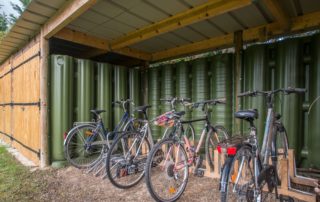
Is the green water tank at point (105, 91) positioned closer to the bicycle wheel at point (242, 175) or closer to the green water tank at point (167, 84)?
the green water tank at point (167, 84)

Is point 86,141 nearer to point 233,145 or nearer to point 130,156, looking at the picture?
point 130,156

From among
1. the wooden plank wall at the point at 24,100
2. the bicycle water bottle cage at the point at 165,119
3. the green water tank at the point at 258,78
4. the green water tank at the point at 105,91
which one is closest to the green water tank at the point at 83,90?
the green water tank at the point at 105,91

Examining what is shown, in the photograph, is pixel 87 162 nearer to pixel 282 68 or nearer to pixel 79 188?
pixel 79 188

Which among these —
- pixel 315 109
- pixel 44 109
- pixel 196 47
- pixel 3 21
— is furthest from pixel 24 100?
pixel 3 21

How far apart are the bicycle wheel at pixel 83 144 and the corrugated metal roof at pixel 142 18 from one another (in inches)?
67.4

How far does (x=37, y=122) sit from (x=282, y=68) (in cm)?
402

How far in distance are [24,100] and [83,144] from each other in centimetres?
185

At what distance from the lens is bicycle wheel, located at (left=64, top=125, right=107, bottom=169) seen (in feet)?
11.4

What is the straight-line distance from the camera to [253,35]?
358 centimetres

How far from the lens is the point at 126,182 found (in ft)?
9.02

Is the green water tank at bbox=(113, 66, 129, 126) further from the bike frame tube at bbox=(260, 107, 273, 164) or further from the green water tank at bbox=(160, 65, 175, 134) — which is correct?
the bike frame tube at bbox=(260, 107, 273, 164)

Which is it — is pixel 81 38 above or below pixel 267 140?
above

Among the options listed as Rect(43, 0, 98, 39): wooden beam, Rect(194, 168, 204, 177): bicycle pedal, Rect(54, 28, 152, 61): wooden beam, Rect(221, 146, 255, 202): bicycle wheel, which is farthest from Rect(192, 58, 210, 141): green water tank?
Rect(43, 0, 98, 39): wooden beam

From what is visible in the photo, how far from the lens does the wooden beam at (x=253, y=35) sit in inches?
120
